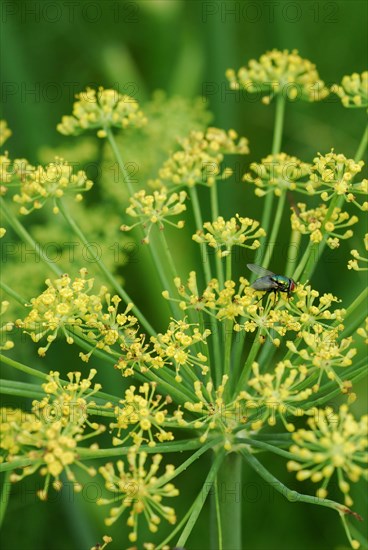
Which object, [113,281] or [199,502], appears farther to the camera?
[113,281]

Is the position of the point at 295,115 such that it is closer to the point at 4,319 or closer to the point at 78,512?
the point at 4,319

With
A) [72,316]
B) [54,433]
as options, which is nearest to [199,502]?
[54,433]

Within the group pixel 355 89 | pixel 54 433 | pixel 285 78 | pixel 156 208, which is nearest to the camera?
pixel 54 433

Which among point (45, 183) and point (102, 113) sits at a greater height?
point (102, 113)

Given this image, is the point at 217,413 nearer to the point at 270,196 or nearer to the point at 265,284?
the point at 265,284

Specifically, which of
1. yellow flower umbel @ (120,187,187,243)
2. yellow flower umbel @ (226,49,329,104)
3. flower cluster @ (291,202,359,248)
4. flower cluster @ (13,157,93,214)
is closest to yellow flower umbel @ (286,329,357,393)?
flower cluster @ (291,202,359,248)
